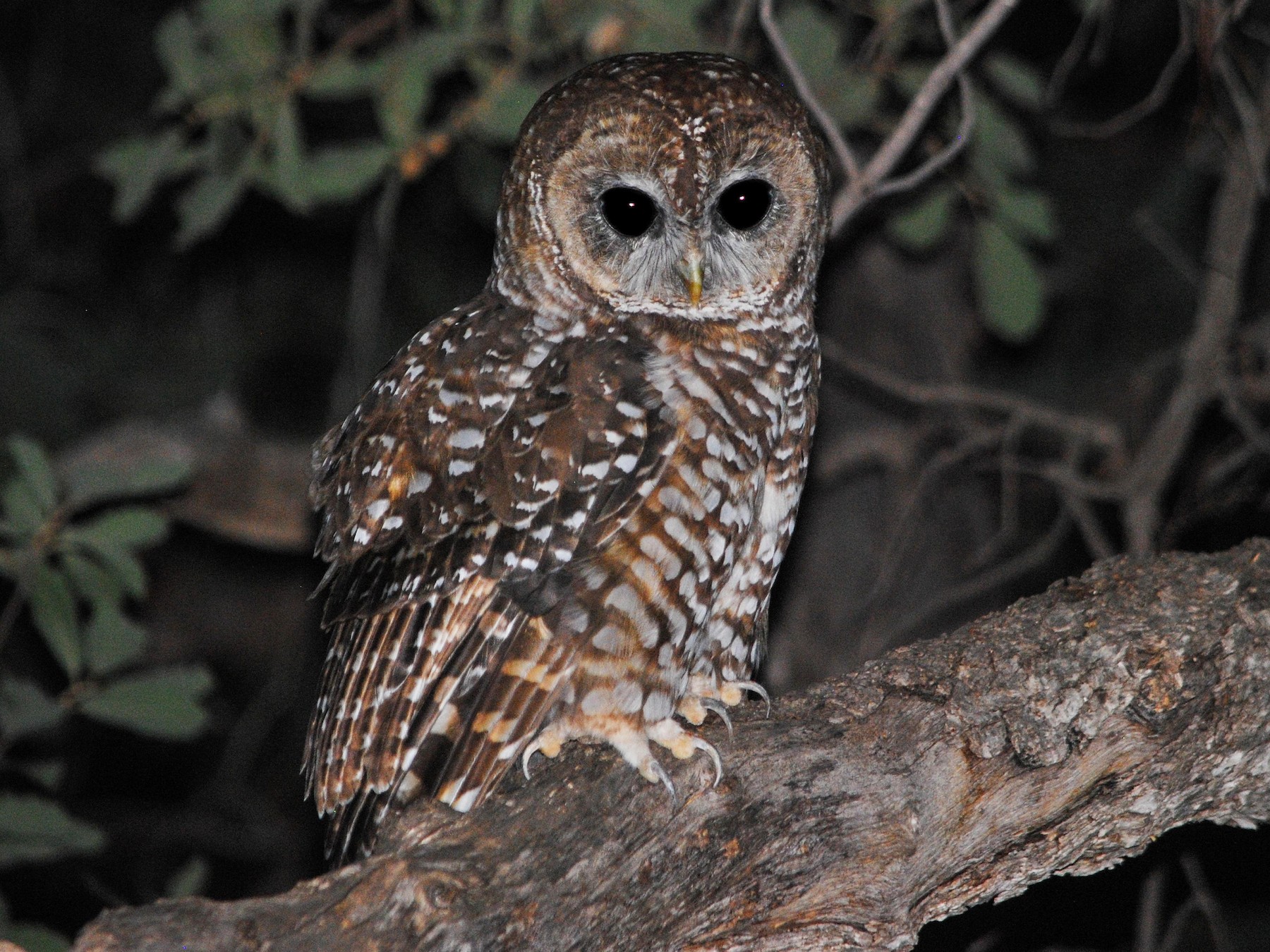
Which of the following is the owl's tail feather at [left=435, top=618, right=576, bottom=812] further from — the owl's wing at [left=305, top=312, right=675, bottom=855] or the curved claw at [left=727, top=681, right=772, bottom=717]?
the curved claw at [left=727, top=681, right=772, bottom=717]

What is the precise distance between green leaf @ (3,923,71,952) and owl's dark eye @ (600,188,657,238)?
2.35 m

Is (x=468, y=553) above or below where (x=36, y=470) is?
below

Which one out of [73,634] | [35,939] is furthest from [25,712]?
[35,939]

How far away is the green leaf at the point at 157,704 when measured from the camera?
3.57 metres

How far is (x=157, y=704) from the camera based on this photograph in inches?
141

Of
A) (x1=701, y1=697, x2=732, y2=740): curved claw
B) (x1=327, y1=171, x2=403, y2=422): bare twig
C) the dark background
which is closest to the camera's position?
(x1=701, y1=697, x2=732, y2=740): curved claw

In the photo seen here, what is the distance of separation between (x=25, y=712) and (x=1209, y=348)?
3538 mm

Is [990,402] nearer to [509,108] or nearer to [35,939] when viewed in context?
[509,108]

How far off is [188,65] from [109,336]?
320cm

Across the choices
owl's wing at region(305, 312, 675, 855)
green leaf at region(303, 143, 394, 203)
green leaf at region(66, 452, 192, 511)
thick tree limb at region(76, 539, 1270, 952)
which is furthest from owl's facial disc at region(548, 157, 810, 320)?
green leaf at region(66, 452, 192, 511)

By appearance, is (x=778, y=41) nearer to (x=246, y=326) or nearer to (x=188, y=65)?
(x=188, y=65)

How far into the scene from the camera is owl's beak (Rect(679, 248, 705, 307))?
269 centimetres

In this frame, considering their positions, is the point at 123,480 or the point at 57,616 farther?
the point at 123,480

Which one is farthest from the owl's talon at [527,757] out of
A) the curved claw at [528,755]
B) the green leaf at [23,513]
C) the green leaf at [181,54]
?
the green leaf at [181,54]
